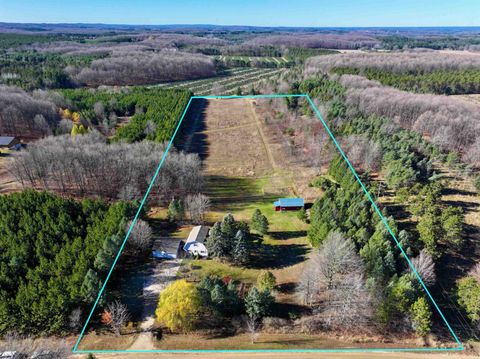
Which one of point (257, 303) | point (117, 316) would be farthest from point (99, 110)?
point (257, 303)

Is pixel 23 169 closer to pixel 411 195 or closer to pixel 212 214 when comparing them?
pixel 212 214

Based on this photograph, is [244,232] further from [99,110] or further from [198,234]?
[99,110]

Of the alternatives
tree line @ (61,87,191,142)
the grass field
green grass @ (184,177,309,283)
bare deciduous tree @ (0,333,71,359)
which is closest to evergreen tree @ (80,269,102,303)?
bare deciduous tree @ (0,333,71,359)

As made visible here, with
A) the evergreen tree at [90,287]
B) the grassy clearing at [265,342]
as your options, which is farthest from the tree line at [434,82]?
the evergreen tree at [90,287]

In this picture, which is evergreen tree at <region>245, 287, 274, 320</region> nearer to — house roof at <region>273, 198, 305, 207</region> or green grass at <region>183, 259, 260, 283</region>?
A: green grass at <region>183, 259, 260, 283</region>

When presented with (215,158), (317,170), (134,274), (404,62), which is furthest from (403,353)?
(404,62)

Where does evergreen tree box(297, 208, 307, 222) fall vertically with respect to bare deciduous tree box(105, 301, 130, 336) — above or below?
above
